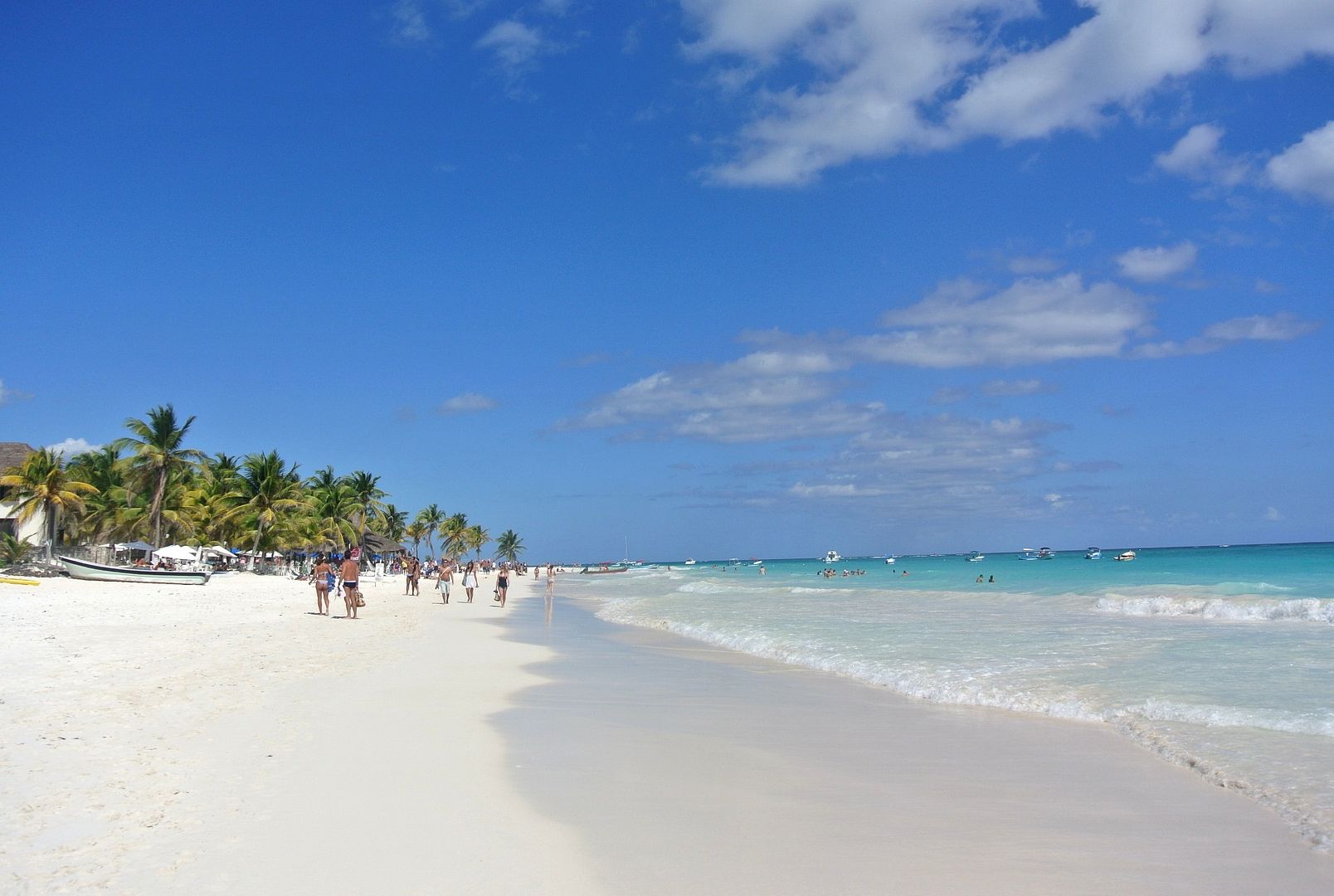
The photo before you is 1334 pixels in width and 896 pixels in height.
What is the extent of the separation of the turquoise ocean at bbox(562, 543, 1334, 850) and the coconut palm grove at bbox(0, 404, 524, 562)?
2504 centimetres

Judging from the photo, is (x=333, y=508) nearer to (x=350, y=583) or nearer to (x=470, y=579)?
(x=470, y=579)

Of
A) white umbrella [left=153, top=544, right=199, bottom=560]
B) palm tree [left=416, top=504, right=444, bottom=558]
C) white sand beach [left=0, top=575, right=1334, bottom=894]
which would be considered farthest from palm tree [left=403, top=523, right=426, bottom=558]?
white sand beach [left=0, top=575, right=1334, bottom=894]

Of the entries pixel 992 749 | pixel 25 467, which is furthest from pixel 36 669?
pixel 25 467

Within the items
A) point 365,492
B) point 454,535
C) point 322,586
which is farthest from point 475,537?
point 322,586

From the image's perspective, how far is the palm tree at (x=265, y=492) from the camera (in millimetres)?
49219

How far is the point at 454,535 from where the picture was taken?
11412 cm

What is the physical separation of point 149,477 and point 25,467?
325 inches

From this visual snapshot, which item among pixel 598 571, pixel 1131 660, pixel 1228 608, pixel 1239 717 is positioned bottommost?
pixel 598 571

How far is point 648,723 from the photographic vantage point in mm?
9516

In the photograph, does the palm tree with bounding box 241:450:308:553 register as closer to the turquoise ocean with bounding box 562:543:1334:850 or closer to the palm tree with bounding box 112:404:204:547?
the palm tree with bounding box 112:404:204:547

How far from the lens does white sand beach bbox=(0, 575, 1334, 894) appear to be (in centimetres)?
481

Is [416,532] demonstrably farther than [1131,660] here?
Yes

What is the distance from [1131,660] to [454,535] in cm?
10557

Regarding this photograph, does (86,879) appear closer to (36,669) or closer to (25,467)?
(36,669)
